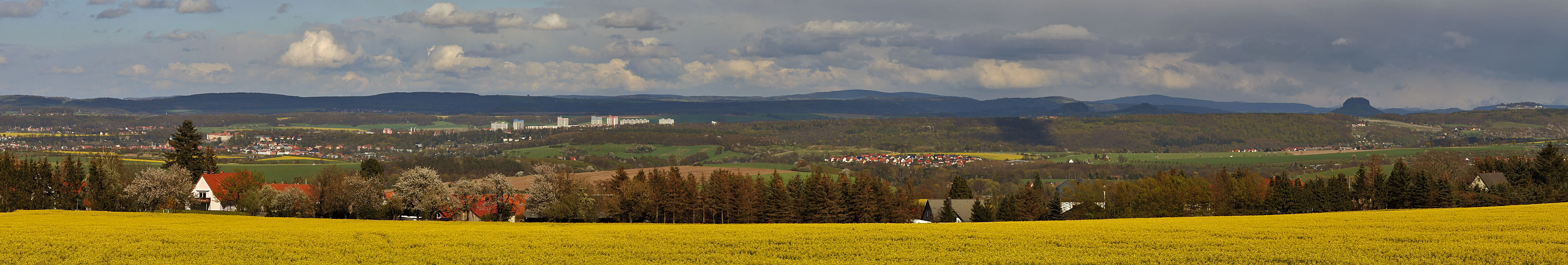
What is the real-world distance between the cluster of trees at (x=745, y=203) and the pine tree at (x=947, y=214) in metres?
6.43

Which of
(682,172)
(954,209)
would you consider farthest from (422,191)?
(682,172)

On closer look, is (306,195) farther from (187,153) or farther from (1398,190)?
(1398,190)

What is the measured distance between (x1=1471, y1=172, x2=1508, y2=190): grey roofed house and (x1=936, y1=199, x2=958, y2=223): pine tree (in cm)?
4772

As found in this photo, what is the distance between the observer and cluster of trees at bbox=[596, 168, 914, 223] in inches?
2773

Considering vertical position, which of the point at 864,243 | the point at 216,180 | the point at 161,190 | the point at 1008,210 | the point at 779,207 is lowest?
the point at 1008,210

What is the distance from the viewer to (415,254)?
30.8 m

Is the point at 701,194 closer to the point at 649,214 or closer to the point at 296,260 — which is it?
the point at 649,214

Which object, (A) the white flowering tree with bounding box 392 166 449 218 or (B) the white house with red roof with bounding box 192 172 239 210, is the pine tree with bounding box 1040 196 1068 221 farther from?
(B) the white house with red roof with bounding box 192 172 239 210

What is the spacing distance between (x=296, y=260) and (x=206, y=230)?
1274 cm

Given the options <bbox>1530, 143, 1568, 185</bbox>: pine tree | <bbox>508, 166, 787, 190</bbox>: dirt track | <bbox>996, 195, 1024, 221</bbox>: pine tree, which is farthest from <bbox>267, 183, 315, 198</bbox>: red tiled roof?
<bbox>1530, 143, 1568, 185</bbox>: pine tree

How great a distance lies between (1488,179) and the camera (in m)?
93.6

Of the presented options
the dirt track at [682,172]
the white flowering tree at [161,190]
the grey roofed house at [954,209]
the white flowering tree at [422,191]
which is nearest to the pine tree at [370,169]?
the white flowering tree at [161,190]

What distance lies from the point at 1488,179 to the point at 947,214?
179 feet

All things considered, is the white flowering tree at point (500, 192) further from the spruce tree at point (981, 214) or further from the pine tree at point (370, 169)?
the spruce tree at point (981, 214)
